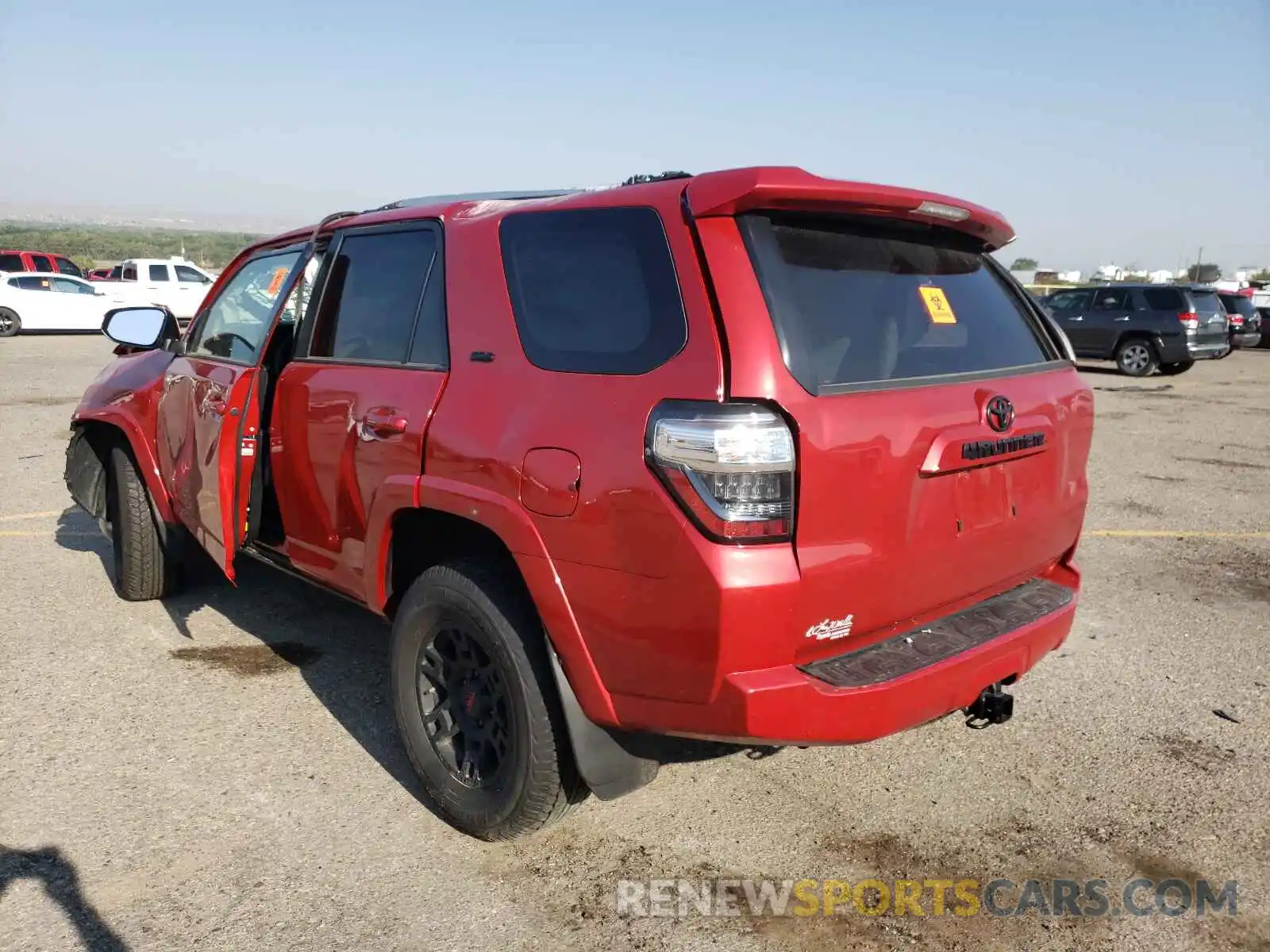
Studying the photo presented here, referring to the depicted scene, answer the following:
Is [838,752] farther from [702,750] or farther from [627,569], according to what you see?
[627,569]

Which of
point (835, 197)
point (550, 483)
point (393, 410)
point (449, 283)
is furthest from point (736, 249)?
point (393, 410)

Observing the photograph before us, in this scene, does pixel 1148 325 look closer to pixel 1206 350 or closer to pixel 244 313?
pixel 1206 350

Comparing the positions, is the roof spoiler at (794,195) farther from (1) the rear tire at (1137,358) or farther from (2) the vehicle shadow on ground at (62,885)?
(1) the rear tire at (1137,358)

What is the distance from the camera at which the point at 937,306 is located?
Result: 2857mm

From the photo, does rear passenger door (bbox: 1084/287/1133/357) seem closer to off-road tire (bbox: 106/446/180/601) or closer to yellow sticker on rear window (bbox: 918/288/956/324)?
yellow sticker on rear window (bbox: 918/288/956/324)

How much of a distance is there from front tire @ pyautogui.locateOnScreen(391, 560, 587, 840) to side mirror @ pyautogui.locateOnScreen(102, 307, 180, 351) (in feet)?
8.27

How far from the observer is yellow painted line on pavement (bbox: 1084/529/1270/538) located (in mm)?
6621

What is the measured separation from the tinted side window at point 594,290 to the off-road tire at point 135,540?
297cm

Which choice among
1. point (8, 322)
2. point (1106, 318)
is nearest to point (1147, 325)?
point (1106, 318)

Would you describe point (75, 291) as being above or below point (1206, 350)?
below

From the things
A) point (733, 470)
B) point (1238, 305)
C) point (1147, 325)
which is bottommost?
point (733, 470)

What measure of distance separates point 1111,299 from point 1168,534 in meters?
14.8

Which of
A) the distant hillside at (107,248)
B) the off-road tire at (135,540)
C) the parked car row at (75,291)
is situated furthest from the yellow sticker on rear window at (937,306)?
the distant hillside at (107,248)

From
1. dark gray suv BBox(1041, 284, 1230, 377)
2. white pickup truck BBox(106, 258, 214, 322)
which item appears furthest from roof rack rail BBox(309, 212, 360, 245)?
white pickup truck BBox(106, 258, 214, 322)
